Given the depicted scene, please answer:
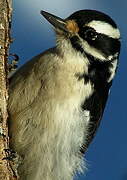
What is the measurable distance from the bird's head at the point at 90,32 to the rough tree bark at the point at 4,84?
365 millimetres

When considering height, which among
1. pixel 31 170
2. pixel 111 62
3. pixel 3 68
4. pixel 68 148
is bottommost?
pixel 31 170

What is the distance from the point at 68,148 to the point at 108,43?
3.13 feet

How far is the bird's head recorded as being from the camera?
2895 mm

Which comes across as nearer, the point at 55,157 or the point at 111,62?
the point at 55,157

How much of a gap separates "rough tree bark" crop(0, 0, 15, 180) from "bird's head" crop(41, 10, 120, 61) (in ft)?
1.20

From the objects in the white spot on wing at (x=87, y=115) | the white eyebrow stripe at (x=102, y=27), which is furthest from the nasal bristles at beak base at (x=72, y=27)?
the white spot on wing at (x=87, y=115)

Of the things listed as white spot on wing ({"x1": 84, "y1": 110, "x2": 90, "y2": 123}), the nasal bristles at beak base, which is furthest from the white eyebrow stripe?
white spot on wing ({"x1": 84, "y1": 110, "x2": 90, "y2": 123})

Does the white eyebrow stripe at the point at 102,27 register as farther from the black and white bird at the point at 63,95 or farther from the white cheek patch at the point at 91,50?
the white cheek patch at the point at 91,50

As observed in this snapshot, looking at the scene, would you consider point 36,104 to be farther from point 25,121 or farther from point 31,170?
point 31,170

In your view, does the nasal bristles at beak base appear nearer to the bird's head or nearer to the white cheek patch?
the bird's head

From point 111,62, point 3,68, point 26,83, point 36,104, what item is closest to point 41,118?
point 36,104

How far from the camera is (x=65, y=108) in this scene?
8.67 ft

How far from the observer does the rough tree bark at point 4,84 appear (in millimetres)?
2279

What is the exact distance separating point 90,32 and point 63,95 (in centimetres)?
63
